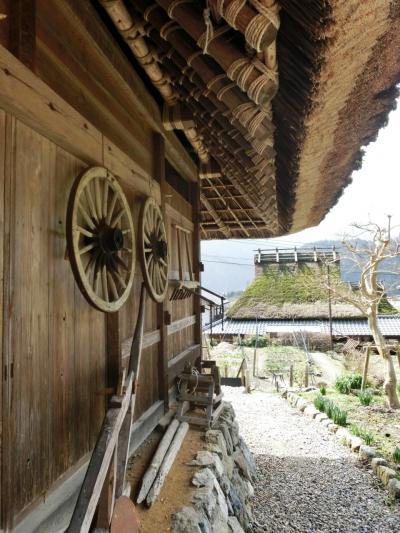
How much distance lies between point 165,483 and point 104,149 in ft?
8.32

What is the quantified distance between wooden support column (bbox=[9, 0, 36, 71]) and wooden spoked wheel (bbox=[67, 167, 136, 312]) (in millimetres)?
582

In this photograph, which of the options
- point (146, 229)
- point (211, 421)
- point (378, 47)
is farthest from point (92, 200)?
point (211, 421)

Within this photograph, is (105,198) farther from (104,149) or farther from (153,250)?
(153,250)

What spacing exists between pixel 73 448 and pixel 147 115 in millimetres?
2738

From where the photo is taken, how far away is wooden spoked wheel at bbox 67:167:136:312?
182 centimetres

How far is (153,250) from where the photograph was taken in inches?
123

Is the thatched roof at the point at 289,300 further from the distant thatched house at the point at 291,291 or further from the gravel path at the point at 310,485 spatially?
the gravel path at the point at 310,485

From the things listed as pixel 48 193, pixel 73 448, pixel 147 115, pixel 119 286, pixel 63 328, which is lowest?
pixel 73 448

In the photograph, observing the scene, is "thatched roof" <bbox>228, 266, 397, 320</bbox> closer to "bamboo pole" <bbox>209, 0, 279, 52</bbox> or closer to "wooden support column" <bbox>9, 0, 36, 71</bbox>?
"bamboo pole" <bbox>209, 0, 279, 52</bbox>

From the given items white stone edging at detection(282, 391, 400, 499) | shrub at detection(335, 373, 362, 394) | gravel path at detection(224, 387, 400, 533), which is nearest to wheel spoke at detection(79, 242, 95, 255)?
gravel path at detection(224, 387, 400, 533)

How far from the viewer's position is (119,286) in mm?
2396

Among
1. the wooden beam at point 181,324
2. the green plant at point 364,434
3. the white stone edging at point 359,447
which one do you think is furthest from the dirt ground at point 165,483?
the green plant at point 364,434

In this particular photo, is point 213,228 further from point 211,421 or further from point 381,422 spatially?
point 381,422

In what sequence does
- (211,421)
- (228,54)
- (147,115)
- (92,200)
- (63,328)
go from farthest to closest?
(211,421) < (147,115) < (92,200) < (63,328) < (228,54)
